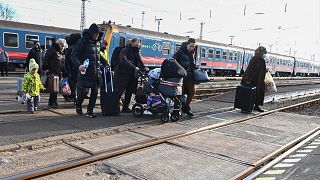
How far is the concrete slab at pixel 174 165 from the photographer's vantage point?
12.6 ft

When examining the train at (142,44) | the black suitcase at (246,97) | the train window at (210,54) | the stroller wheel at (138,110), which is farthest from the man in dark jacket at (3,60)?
the train window at (210,54)

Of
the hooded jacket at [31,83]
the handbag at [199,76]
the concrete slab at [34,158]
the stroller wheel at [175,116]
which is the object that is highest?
the handbag at [199,76]

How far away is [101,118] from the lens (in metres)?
6.53

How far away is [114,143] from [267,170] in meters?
2.30

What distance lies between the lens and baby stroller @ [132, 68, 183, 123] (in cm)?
653

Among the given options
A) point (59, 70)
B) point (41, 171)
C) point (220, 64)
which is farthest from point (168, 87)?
point (220, 64)

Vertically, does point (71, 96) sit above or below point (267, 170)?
above

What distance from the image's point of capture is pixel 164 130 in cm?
598

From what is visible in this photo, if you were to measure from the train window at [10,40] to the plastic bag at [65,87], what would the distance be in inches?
512

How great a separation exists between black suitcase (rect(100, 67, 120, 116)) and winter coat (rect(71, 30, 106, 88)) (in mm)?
231

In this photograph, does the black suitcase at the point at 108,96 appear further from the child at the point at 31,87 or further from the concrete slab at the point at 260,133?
the concrete slab at the point at 260,133

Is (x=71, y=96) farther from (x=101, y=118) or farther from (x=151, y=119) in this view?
(x=151, y=119)

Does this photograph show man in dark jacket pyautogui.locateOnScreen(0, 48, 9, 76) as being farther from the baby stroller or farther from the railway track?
the railway track

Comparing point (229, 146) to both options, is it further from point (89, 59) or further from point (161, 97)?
point (89, 59)
